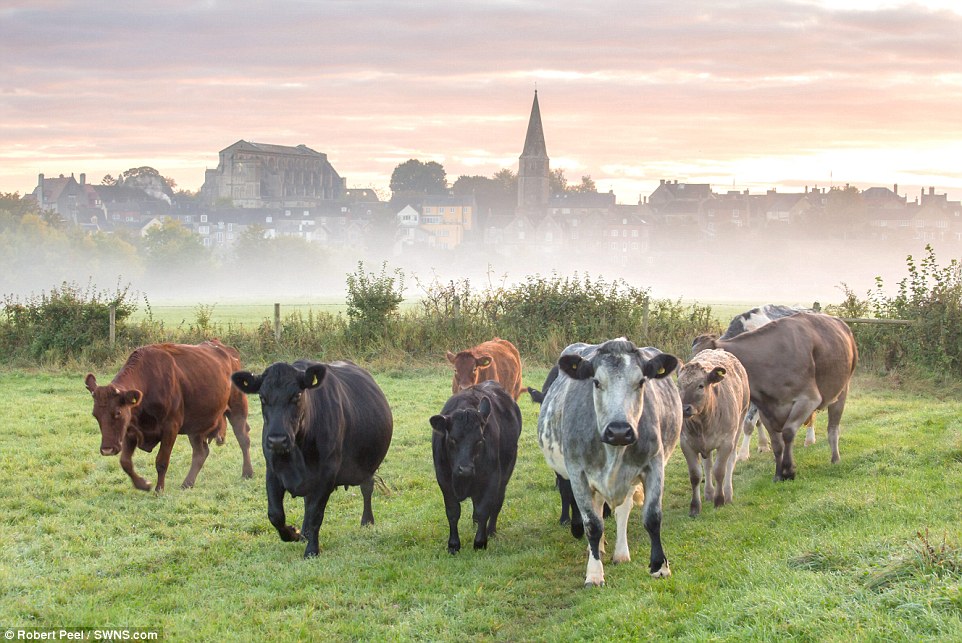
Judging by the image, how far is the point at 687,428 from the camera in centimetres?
962

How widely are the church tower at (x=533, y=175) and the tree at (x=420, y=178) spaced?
18.5m

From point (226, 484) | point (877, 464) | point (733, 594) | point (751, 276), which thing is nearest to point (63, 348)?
point (226, 484)

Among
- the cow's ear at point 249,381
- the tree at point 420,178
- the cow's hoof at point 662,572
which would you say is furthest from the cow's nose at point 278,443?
the tree at point 420,178

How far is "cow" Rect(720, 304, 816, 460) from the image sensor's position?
12.8 metres

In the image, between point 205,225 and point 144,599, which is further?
point 205,225

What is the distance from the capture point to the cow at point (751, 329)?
12797 millimetres

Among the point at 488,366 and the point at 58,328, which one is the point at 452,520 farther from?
the point at 58,328

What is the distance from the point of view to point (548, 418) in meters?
8.66

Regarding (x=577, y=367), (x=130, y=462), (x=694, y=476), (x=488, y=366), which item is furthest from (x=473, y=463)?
(x=488, y=366)

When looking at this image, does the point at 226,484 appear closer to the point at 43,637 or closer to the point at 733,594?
the point at 43,637

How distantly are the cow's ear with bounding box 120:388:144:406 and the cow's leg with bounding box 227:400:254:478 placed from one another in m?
1.92

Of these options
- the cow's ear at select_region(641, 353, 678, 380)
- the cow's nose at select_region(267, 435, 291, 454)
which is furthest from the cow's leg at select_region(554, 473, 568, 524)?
the cow's nose at select_region(267, 435, 291, 454)

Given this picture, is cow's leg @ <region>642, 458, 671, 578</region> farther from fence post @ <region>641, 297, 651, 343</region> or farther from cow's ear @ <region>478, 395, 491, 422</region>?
fence post @ <region>641, 297, 651, 343</region>

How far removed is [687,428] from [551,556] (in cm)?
230
